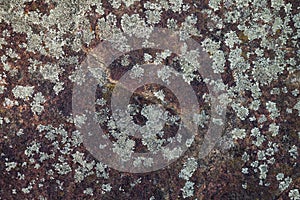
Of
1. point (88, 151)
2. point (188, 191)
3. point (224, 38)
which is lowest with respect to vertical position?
point (188, 191)

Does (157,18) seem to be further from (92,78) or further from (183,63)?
(92,78)

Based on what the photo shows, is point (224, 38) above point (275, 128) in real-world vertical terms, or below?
above

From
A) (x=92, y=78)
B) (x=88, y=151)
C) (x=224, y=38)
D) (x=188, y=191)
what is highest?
(x=224, y=38)

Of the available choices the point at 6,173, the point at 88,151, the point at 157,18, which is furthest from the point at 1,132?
the point at 157,18

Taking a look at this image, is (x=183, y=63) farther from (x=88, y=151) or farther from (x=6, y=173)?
(x=6, y=173)

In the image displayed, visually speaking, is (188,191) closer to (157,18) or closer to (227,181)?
(227,181)

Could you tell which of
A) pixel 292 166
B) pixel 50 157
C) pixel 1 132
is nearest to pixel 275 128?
pixel 292 166

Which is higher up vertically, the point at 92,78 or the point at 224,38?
the point at 224,38

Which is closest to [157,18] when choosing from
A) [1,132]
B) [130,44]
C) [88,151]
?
[130,44]
